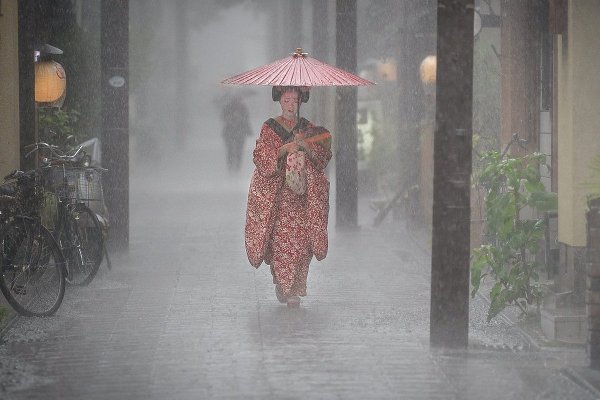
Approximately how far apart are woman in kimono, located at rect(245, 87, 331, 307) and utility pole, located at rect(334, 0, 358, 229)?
6586 mm

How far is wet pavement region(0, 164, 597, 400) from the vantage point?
791 centimetres

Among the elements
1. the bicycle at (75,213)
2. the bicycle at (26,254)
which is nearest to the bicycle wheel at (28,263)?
the bicycle at (26,254)

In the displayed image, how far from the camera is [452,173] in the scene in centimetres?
890

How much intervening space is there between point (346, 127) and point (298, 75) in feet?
24.0

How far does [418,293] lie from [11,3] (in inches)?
196

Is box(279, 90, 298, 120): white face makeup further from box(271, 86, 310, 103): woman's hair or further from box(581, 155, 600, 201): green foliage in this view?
box(581, 155, 600, 201): green foliage

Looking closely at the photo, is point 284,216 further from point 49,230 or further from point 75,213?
point 49,230

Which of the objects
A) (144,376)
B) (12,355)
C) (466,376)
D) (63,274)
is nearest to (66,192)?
(63,274)

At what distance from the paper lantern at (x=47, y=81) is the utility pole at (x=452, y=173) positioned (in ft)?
21.0

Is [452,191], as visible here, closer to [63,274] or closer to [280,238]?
[280,238]

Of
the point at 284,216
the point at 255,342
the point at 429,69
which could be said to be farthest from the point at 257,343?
the point at 429,69

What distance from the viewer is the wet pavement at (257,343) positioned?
26.0 feet

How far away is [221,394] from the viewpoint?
25.2 feet

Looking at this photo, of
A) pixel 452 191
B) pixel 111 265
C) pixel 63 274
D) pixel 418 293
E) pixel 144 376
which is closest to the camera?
pixel 144 376
